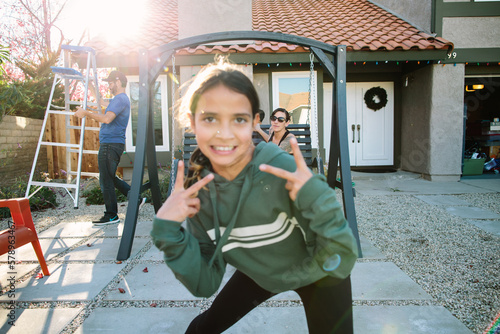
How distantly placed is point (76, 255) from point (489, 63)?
9736 mm

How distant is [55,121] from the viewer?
372 inches

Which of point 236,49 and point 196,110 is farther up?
point 236,49

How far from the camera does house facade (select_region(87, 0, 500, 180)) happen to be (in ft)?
23.3

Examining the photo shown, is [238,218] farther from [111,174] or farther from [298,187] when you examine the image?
[111,174]

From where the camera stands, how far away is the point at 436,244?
11.5 feet

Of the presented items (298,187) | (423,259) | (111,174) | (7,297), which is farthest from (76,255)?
(423,259)

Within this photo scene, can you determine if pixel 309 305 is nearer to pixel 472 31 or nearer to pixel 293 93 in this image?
pixel 293 93

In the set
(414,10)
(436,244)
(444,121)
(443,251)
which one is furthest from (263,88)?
(443,251)

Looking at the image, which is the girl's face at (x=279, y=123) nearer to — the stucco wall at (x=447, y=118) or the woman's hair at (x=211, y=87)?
the woman's hair at (x=211, y=87)

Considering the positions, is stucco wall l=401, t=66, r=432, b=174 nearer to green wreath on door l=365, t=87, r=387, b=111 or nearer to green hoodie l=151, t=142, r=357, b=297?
green wreath on door l=365, t=87, r=387, b=111

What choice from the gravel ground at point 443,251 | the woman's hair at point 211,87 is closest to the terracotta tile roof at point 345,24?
the gravel ground at point 443,251

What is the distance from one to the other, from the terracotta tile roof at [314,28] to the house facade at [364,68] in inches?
1.2

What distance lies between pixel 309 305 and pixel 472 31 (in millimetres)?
9081

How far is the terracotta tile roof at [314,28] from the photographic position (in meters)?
7.11
